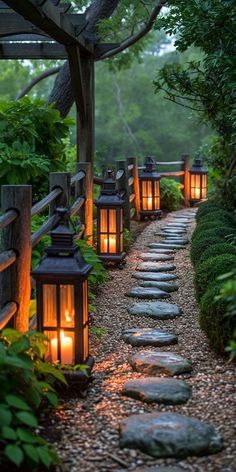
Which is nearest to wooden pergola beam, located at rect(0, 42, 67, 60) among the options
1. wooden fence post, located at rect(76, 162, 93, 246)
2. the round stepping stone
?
wooden fence post, located at rect(76, 162, 93, 246)

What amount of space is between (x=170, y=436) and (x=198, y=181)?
9242mm

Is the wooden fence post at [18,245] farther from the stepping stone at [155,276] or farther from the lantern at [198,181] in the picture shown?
the lantern at [198,181]

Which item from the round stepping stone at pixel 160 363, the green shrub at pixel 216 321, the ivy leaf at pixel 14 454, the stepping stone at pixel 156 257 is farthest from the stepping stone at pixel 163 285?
the ivy leaf at pixel 14 454

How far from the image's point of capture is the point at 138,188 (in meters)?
9.95

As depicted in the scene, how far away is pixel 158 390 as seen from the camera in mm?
3334

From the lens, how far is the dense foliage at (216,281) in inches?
127

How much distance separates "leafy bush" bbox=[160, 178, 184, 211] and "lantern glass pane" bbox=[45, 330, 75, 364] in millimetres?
7497

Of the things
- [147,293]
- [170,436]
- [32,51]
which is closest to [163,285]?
[147,293]

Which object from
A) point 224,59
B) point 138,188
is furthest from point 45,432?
point 138,188

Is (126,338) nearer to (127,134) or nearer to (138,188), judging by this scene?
(138,188)

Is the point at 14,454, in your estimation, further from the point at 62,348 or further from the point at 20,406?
the point at 62,348

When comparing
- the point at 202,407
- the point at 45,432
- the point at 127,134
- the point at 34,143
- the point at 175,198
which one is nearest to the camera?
the point at 45,432

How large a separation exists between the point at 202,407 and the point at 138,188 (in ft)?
22.7

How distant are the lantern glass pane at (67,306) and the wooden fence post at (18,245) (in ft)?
1.11
